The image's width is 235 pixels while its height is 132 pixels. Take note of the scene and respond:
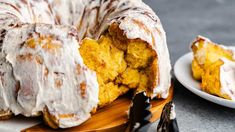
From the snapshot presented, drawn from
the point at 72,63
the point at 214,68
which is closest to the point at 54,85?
the point at 72,63

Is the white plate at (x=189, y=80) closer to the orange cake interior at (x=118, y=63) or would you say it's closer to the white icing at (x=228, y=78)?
the white icing at (x=228, y=78)

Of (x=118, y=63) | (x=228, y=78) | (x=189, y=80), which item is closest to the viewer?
(x=118, y=63)

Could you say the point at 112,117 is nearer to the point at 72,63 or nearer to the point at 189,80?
the point at 72,63

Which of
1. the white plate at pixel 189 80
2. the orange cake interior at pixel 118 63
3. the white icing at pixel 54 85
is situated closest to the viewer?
the white icing at pixel 54 85

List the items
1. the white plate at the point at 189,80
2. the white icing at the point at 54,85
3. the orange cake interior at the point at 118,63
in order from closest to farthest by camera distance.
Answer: the white icing at the point at 54,85 → the orange cake interior at the point at 118,63 → the white plate at the point at 189,80

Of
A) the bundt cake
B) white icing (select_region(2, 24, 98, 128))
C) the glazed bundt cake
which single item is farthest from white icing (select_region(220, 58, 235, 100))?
white icing (select_region(2, 24, 98, 128))

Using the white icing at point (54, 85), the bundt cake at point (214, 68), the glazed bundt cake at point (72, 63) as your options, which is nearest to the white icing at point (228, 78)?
the bundt cake at point (214, 68)
